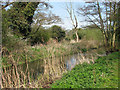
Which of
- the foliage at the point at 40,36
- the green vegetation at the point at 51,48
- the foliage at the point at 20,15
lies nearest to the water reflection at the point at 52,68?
the green vegetation at the point at 51,48

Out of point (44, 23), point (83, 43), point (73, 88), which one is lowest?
point (83, 43)

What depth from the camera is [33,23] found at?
51.8ft

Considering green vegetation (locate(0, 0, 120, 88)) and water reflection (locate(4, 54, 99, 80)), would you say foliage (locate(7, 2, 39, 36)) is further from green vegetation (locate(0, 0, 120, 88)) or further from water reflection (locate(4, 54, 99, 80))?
water reflection (locate(4, 54, 99, 80))

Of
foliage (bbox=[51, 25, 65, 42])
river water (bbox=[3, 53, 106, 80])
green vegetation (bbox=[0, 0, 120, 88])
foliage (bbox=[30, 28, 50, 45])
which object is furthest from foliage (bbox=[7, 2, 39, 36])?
foliage (bbox=[51, 25, 65, 42])

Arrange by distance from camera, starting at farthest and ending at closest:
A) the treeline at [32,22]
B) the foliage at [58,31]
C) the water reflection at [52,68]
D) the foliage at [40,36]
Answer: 1. the foliage at [58,31]
2. the foliage at [40,36]
3. the treeline at [32,22]
4. the water reflection at [52,68]

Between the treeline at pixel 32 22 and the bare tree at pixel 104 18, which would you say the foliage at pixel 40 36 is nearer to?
the treeline at pixel 32 22

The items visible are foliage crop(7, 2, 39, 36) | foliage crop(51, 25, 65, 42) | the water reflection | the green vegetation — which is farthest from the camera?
foliage crop(51, 25, 65, 42)

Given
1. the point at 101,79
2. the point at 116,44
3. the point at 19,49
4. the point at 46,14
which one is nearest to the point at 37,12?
the point at 46,14

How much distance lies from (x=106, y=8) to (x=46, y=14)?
7856mm

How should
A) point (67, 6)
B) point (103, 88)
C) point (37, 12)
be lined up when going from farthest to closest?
point (67, 6), point (37, 12), point (103, 88)

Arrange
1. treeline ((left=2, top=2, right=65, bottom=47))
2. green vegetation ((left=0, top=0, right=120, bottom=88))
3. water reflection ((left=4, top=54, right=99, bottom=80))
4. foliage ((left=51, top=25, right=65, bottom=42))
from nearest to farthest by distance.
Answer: green vegetation ((left=0, top=0, right=120, bottom=88)) < water reflection ((left=4, top=54, right=99, bottom=80)) < treeline ((left=2, top=2, right=65, bottom=47)) < foliage ((left=51, top=25, right=65, bottom=42))

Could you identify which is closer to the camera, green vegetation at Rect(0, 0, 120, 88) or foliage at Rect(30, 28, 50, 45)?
green vegetation at Rect(0, 0, 120, 88)

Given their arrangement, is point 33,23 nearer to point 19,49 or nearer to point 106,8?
point 19,49

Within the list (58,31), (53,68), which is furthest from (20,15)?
(58,31)
